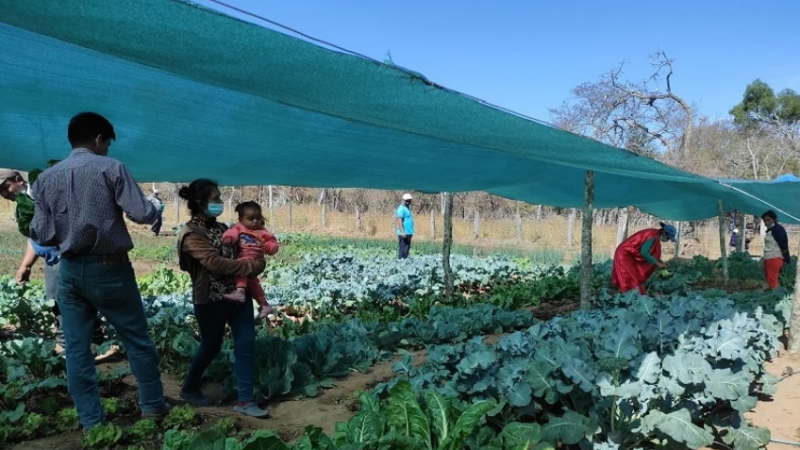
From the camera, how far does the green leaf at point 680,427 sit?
2.68 meters

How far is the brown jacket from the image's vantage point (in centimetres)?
305

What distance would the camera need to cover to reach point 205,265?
3.05 meters

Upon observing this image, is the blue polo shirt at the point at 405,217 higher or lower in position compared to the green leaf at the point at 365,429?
higher

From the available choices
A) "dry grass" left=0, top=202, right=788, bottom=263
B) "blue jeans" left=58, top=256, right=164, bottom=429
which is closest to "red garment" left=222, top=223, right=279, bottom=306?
"blue jeans" left=58, top=256, right=164, bottom=429

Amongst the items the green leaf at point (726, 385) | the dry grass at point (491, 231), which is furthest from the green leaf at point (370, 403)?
the dry grass at point (491, 231)

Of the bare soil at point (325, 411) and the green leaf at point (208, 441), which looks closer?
the green leaf at point (208, 441)

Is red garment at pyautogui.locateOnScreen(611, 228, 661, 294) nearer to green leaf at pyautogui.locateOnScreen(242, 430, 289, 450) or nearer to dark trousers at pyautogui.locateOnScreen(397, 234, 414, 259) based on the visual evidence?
green leaf at pyautogui.locateOnScreen(242, 430, 289, 450)

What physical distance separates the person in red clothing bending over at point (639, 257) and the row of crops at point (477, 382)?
0.80 metres

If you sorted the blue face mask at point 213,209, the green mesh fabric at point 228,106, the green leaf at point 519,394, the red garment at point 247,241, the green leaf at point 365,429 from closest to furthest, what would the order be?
1. the green mesh fabric at point 228,106
2. the green leaf at point 365,429
3. the green leaf at point 519,394
4. the blue face mask at point 213,209
5. the red garment at point 247,241

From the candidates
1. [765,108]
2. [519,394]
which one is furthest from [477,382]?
[765,108]

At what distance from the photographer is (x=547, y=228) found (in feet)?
84.0

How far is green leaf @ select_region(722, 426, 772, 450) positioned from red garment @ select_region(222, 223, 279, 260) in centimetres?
285

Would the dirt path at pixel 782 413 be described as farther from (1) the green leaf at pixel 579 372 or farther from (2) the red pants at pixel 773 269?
(2) the red pants at pixel 773 269

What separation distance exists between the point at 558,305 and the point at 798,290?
311cm
